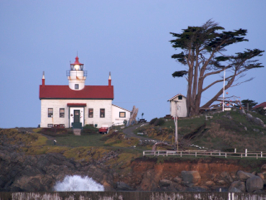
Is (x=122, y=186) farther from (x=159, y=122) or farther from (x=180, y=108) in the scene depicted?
(x=180, y=108)

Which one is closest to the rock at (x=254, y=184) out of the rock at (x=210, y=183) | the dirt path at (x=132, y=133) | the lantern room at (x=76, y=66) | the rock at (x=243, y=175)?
the rock at (x=243, y=175)

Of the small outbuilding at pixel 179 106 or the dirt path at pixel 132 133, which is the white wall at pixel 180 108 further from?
the dirt path at pixel 132 133

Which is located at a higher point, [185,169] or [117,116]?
[117,116]

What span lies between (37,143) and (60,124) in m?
14.0

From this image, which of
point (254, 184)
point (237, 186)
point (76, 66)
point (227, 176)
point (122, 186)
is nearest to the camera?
point (254, 184)

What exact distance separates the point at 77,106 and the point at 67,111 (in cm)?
191

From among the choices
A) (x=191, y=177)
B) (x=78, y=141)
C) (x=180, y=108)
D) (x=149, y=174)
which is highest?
(x=180, y=108)

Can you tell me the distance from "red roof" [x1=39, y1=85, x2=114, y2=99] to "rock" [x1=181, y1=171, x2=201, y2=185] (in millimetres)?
34641

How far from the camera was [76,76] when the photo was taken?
81812 mm

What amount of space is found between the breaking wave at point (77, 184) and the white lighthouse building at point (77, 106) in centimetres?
2983

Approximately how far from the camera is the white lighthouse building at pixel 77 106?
7800 cm

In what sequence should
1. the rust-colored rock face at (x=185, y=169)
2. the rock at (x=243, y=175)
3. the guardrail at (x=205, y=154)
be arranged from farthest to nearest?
the guardrail at (x=205, y=154), the rust-colored rock face at (x=185, y=169), the rock at (x=243, y=175)

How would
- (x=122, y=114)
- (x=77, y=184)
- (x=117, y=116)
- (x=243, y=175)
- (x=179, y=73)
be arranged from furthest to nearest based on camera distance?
(x=179, y=73)
(x=122, y=114)
(x=117, y=116)
(x=243, y=175)
(x=77, y=184)

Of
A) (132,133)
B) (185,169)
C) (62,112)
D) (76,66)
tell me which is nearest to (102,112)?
(62,112)
